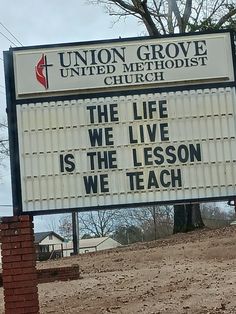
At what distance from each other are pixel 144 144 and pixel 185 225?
20.9m

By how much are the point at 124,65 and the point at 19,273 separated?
294cm

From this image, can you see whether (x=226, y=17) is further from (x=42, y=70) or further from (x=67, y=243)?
(x=67, y=243)

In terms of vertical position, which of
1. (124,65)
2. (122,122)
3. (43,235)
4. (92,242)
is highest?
(124,65)

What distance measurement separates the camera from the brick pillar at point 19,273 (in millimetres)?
8250

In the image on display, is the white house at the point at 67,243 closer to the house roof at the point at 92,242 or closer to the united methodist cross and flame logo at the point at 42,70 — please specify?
the house roof at the point at 92,242

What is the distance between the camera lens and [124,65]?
343 inches

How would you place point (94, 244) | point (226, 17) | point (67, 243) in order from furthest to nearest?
point (67, 243) < point (94, 244) < point (226, 17)

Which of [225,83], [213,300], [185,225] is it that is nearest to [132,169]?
[225,83]

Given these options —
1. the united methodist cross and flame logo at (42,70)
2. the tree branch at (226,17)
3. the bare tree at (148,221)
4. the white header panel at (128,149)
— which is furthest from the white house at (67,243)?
the united methodist cross and flame logo at (42,70)

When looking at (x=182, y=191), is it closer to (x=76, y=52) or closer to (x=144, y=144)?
(x=144, y=144)

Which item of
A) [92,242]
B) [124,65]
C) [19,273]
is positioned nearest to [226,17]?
[124,65]

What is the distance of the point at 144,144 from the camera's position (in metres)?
8.62

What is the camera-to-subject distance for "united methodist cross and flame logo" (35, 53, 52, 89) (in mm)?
8695

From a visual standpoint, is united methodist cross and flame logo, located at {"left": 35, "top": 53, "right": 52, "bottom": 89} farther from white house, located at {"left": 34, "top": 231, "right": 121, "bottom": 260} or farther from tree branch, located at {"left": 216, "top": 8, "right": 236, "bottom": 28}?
white house, located at {"left": 34, "top": 231, "right": 121, "bottom": 260}
